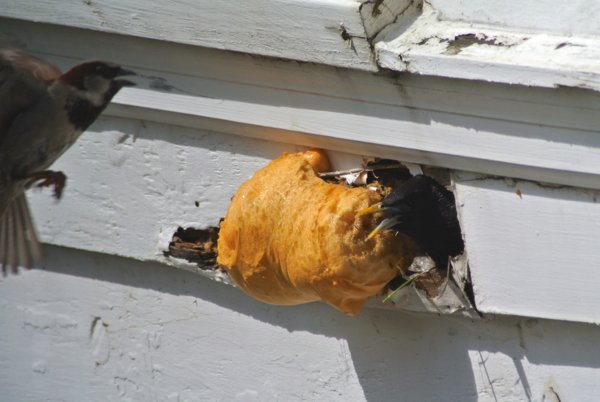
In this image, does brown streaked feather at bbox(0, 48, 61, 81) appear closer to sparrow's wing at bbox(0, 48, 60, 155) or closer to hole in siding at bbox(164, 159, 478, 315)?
sparrow's wing at bbox(0, 48, 60, 155)

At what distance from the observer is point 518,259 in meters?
2.69

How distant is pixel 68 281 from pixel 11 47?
3.13 feet

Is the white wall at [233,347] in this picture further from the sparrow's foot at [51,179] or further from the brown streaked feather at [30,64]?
the brown streaked feather at [30,64]

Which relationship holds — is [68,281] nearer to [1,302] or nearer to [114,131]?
[1,302]

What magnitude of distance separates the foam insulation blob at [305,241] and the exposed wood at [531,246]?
24cm

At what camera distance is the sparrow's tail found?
10.6 ft

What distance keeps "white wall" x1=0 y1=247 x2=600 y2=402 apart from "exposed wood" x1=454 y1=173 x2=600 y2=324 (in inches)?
4.1

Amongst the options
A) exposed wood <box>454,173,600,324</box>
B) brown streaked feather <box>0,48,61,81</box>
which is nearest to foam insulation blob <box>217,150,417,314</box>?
exposed wood <box>454,173,600,324</box>

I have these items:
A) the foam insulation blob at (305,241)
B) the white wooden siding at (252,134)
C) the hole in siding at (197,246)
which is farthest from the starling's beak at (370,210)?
the hole in siding at (197,246)

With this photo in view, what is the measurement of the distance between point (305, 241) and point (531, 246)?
558mm

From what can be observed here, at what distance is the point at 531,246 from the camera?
265 centimetres

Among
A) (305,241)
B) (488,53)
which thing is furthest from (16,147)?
(488,53)

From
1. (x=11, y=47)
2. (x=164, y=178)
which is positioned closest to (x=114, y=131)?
(x=164, y=178)

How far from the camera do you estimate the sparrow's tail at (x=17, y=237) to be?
3.23 meters
